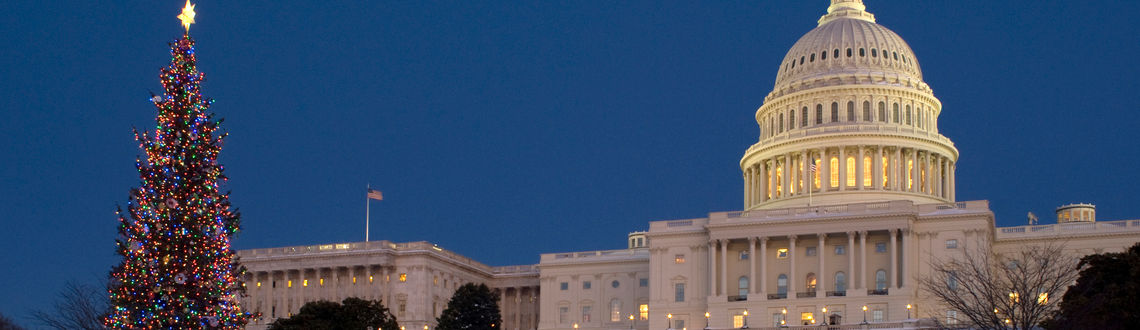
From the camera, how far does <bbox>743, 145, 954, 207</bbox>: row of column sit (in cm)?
12356

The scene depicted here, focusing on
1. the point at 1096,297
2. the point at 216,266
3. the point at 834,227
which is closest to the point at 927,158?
the point at 834,227

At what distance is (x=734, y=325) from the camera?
108875 millimetres

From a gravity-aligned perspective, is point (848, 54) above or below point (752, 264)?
above

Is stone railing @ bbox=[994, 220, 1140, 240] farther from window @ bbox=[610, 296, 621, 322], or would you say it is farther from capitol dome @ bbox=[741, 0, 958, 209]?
window @ bbox=[610, 296, 621, 322]

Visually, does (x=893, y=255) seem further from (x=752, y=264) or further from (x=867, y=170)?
(x=867, y=170)

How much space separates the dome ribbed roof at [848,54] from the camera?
129 m

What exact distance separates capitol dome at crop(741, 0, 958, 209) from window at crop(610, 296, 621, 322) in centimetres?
1532

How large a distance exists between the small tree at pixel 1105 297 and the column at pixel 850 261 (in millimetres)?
42325

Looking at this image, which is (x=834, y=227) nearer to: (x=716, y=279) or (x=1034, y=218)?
(x=716, y=279)

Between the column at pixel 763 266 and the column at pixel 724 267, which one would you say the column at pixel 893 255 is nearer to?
the column at pixel 763 266

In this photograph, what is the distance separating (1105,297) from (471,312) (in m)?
58.1

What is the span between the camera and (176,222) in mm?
48156

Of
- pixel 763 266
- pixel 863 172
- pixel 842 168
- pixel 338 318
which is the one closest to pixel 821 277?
pixel 763 266

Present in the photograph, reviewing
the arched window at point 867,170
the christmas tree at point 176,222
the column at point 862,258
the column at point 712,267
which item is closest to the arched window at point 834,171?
the arched window at point 867,170
